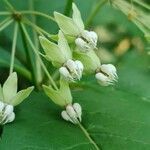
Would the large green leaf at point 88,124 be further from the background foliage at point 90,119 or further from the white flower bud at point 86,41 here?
the white flower bud at point 86,41

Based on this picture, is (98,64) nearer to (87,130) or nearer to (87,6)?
(87,130)

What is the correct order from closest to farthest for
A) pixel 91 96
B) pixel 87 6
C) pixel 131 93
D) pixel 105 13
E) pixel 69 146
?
1. pixel 69 146
2. pixel 91 96
3. pixel 131 93
4. pixel 87 6
5. pixel 105 13

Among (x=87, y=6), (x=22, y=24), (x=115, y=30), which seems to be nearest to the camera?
(x=22, y=24)

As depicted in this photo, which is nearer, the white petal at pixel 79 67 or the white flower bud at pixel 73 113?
the white petal at pixel 79 67

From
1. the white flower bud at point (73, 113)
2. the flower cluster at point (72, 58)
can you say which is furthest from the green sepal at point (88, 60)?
the white flower bud at point (73, 113)

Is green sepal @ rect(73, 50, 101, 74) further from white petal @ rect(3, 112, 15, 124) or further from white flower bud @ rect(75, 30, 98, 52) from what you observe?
white petal @ rect(3, 112, 15, 124)

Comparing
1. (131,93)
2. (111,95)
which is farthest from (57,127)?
(131,93)
